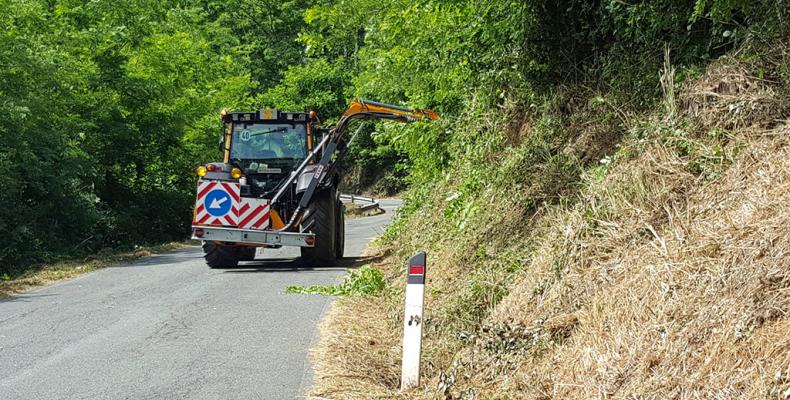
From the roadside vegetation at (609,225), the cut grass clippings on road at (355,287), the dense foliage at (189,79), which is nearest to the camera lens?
the roadside vegetation at (609,225)

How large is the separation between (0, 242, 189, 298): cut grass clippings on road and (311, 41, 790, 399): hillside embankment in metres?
6.85

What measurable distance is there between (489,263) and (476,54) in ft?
15.7

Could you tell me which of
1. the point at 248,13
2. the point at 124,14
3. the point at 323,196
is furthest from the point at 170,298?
the point at 248,13

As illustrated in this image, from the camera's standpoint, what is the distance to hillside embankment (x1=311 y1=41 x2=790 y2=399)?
15.8 ft

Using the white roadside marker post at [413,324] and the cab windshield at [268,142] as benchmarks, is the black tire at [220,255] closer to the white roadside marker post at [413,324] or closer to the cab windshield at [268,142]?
the cab windshield at [268,142]

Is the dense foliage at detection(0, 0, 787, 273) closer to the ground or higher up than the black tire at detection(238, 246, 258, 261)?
higher up

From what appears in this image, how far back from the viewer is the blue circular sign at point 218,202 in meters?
15.8

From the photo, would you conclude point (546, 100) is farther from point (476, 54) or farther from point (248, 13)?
point (248, 13)

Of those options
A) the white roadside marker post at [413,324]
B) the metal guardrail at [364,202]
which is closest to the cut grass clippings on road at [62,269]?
the white roadside marker post at [413,324]

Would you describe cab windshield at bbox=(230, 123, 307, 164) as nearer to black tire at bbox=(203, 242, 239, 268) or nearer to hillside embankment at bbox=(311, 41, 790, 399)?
black tire at bbox=(203, 242, 239, 268)

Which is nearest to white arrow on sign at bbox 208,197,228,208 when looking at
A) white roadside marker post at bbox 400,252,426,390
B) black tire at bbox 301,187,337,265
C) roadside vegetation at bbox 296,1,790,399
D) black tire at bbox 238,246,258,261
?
black tire at bbox 301,187,337,265

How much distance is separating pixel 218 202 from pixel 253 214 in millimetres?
648

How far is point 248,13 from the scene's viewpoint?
5622cm

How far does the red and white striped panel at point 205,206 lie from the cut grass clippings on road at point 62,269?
2503 millimetres
